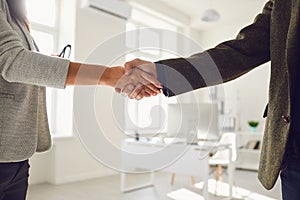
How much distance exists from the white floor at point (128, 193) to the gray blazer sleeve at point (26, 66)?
252 cm

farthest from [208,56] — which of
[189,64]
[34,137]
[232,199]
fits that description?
[232,199]

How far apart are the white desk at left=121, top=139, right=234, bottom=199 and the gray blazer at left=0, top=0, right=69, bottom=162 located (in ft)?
6.25

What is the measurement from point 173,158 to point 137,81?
1862 millimetres

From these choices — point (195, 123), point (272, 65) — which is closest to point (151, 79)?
point (272, 65)

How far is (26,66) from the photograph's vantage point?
2.32 feet

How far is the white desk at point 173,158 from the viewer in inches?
105

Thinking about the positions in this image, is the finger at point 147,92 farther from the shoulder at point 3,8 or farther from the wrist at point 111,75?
the shoulder at point 3,8

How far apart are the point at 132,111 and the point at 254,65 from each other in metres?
0.80

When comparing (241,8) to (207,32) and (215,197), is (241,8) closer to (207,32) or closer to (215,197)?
(207,32)

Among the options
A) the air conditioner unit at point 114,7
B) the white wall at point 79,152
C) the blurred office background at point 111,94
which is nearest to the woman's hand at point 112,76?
the blurred office background at point 111,94

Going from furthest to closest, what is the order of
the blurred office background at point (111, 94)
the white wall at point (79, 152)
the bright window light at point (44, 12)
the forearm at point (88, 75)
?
the bright window light at point (44, 12)
the white wall at point (79, 152)
the blurred office background at point (111, 94)
the forearm at point (88, 75)

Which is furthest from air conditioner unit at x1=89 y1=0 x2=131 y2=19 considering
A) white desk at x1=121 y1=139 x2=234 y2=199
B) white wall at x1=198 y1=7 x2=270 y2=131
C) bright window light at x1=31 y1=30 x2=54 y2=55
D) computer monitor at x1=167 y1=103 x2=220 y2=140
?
white wall at x1=198 y1=7 x2=270 y2=131

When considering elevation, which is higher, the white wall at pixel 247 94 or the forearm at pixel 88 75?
the white wall at pixel 247 94

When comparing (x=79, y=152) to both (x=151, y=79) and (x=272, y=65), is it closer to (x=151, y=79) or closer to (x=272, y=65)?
(x=151, y=79)
